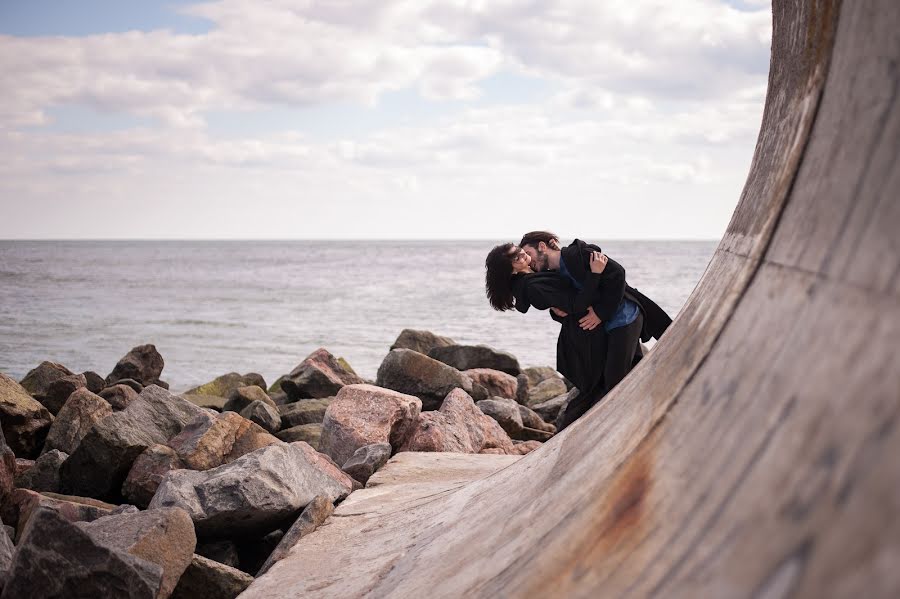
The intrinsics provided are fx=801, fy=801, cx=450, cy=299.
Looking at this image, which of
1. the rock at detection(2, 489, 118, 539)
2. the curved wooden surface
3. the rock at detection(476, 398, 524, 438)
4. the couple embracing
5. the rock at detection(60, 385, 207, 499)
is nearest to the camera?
the curved wooden surface

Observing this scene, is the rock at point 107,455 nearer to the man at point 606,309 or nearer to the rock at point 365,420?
the rock at point 365,420

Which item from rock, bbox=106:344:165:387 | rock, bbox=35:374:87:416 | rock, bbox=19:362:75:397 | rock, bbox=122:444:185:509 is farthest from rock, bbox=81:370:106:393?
rock, bbox=122:444:185:509


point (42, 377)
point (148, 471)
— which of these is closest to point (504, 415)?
point (148, 471)

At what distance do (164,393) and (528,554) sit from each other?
405 centimetres

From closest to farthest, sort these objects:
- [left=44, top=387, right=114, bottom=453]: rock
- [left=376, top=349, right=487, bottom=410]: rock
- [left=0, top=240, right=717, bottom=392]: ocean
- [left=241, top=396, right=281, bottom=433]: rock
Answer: [left=44, top=387, right=114, bottom=453]: rock < [left=241, top=396, right=281, bottom=433]: rock < [left=376, top=349, right=487, bottom=410]: rock < [left=0, top=240, right=717, bottom=392]: ocean

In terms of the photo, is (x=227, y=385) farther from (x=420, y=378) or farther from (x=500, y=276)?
(x=500, y=276)

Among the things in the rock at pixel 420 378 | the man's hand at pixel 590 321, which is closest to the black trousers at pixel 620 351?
the man's hand at pixel 590 321

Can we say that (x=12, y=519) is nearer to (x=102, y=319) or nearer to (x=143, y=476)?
(x=143, y=476)

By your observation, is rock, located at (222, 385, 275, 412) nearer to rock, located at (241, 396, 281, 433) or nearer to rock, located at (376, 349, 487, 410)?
rock, located at (241, 396, 281, 433)

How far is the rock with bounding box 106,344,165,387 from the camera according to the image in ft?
31.4

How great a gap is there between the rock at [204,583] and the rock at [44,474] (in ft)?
6.85

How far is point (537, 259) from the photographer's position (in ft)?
15.1

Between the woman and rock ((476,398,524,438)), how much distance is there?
6.87 feet

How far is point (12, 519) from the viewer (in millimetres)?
3852
